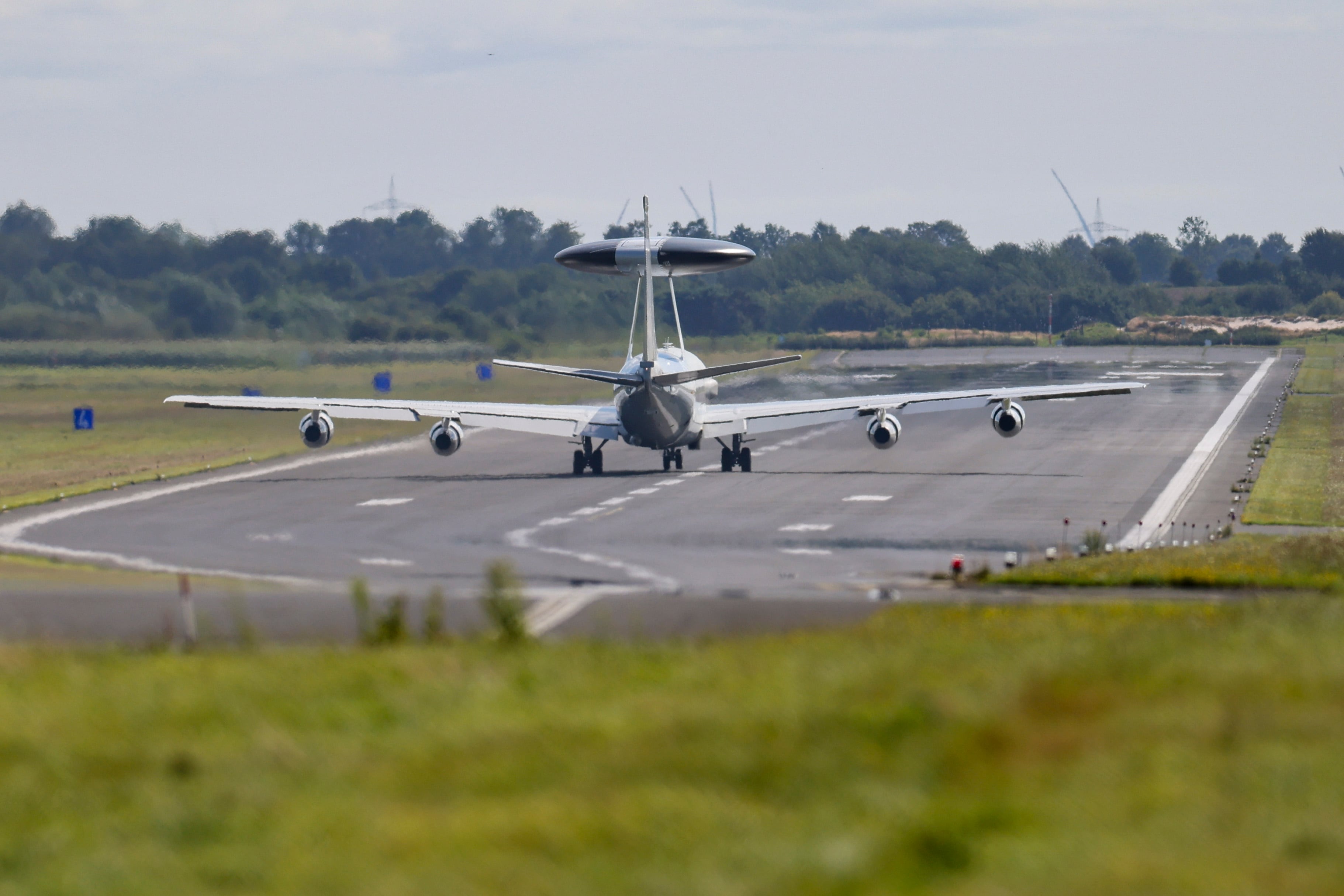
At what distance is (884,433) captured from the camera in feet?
189

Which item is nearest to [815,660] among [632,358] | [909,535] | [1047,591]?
[1047,591]

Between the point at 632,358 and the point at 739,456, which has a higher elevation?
the point at 632,358

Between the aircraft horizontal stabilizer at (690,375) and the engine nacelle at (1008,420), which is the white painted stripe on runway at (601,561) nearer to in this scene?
the aircraft horizontal stabilizer at (690,375)

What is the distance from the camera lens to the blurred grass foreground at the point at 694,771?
38.2ft

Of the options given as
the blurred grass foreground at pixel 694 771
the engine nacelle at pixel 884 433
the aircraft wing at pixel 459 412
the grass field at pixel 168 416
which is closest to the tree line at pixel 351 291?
the grass field at pixel 168 416

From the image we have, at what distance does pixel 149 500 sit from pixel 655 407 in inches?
664

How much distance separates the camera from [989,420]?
87812mm

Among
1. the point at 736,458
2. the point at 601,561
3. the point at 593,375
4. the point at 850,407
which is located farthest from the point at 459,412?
the point at 601,561

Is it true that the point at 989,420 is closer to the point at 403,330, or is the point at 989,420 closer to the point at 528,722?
the point at 403,330

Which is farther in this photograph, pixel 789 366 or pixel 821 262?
pixel 821 262

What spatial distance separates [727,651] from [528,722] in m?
5.02

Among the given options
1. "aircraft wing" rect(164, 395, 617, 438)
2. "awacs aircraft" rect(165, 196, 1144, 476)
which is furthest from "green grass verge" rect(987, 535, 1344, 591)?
Result: "aircraft wing" rect(164, 395, 617, 438)

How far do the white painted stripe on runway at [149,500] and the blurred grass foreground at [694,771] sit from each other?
52.9 ft

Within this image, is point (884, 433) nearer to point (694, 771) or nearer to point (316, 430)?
point (316, 430)
